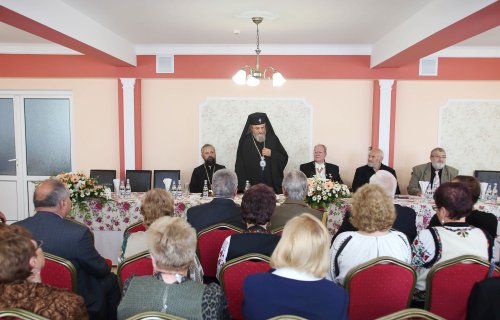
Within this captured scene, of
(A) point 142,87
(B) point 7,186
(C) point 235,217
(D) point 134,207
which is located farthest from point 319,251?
(B) point 7,186

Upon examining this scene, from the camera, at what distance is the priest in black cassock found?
6.30 metres

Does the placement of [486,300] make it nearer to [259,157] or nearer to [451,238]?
[451,238]

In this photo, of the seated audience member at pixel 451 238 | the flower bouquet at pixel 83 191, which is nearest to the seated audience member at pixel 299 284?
the seated audience member at pixel 451 238

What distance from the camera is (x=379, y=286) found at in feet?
6.79

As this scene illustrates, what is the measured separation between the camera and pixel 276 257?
1.71 meters

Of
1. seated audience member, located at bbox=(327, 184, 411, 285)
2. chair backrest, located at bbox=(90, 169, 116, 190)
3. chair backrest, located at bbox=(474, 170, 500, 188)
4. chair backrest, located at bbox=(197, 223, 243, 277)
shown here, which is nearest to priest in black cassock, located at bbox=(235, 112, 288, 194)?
chair backrest, located at bbox=(90, 169, 116, 190)

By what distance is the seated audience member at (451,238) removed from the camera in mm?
2361

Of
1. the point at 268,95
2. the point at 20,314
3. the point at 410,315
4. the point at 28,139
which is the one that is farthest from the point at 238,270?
the point at 28,139

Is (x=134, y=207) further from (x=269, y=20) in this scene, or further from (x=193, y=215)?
(x=269, y=20)

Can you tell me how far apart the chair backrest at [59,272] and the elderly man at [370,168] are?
14.1 ft

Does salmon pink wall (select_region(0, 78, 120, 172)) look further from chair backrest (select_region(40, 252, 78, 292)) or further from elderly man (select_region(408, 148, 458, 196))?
chair backrest (select_region(40, 252, 78, 292))

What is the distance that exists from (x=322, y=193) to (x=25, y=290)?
3.03 metres

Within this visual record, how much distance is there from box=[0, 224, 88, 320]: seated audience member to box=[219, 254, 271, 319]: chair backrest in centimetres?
72

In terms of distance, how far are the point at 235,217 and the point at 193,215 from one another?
0.30m
